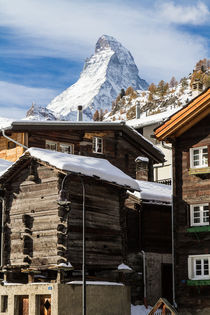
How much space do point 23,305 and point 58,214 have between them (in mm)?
4945

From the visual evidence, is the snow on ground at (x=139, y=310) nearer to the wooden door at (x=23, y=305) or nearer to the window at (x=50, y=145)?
the wooden door at (x=23, y=305)

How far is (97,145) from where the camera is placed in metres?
47.2

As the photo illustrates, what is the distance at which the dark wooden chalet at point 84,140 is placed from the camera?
44469mm

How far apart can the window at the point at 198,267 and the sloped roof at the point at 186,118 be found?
687 centimetres

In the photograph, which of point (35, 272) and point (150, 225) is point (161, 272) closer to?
point (150, 225)

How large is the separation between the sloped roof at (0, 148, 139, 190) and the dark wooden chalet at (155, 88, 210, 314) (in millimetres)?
2939

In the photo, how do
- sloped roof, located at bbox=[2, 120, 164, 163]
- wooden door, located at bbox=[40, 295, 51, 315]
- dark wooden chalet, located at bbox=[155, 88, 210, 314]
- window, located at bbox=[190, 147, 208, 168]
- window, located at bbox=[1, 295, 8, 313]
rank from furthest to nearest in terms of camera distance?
sloped roof, located at bbox=[2, 120, 164, 163]
window, located at bbox=[190, 147, 208, 168]
dark wooden chalet, located at bbox=[155, 88, 210, 314]
window, located at bbox=[1, 295, 8, 313]
wooden door, located at bbox=[40, 295, 51, 315]

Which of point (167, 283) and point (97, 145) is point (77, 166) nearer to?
point (167, 283)

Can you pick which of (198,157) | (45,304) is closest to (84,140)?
(198,157)

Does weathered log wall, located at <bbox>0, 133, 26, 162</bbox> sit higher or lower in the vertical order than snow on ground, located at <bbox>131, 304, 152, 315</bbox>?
higher

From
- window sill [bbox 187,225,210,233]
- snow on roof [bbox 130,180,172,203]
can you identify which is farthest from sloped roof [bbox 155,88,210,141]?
window sill [bbox 187,225,210,233]

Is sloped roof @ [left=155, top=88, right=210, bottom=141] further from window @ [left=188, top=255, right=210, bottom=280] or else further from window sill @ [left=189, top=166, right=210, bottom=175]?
window @ [left=188, top=255, right=210, bottom=280]

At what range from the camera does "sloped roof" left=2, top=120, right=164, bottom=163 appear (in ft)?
144

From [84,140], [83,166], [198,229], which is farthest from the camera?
[84,140]
